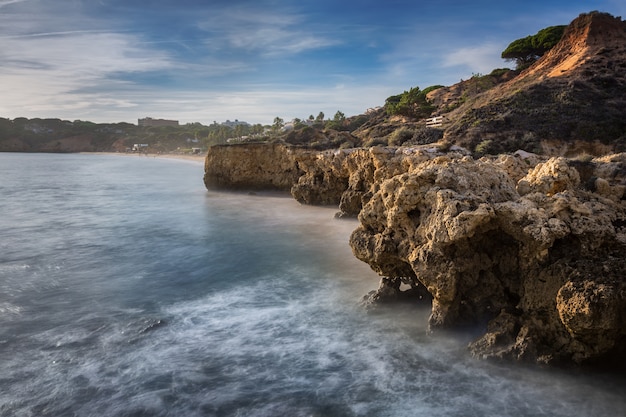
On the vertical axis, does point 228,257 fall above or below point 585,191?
below

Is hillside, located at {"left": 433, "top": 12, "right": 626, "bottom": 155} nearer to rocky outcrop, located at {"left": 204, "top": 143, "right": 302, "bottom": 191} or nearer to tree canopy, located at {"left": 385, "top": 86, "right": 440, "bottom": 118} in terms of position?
tree canopy, located at {"left": 385, "top": 86, "right": 440, "bottom": 118}

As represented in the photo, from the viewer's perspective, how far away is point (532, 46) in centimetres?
5238

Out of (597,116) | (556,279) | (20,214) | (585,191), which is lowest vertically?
(20,214)

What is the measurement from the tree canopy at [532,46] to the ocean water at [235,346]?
4835cm

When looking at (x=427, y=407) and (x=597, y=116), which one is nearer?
(x=427, y=407)

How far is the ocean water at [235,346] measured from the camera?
585cm

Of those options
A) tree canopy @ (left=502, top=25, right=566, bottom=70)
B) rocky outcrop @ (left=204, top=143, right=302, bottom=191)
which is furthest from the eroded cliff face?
tree canopy @ (left=502, top=25, right=566, bottom=70)

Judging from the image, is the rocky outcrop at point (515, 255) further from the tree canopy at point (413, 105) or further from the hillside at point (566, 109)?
the tree canopy at point (413, 105)

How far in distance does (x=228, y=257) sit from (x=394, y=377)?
874 centimetres

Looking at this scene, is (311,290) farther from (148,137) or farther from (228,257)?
(148,137)

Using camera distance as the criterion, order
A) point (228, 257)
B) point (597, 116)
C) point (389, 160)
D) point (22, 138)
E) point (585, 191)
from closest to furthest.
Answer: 1. point (585, 191)
2. point (228, 257)
3. point (389, 160)
4. point (597, 116)
5. point (22, 138)

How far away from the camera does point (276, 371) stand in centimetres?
675

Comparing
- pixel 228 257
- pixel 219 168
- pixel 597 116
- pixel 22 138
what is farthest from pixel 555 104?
pixel 22 138

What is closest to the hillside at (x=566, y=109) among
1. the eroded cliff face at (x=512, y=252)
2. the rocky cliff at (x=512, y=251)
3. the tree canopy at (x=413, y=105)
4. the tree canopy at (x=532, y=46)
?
the tree canopy at (x=413, y=105)
